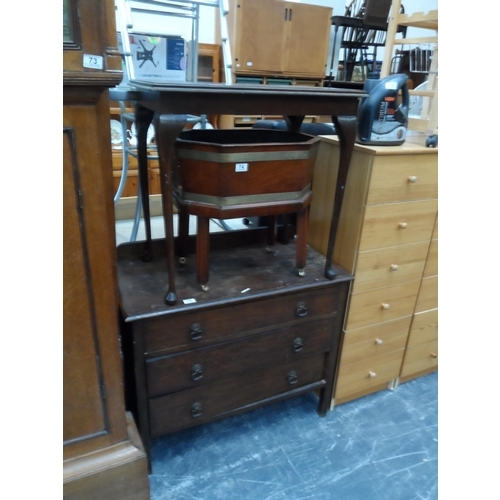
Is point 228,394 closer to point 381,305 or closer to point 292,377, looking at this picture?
point 292,377

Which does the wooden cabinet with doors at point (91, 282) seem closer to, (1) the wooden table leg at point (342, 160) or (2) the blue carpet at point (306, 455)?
(2) the blue carpet at point (306, 455)

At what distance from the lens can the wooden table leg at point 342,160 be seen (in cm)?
112

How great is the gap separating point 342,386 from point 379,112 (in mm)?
1004

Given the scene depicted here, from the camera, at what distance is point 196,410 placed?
126 centimetres

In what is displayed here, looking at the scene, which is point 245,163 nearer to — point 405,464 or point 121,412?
point 121,412

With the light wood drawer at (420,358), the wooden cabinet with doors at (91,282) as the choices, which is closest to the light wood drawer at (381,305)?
the light wood drawer at (420,358)

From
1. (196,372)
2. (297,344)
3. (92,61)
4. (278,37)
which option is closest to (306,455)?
(297,344)

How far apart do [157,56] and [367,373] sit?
1785 millimetres

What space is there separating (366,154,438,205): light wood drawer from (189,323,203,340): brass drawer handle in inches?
25.5

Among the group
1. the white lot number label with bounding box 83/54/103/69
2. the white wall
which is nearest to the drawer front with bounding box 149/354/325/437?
the white lot number label with bounding box 83/54/103/69

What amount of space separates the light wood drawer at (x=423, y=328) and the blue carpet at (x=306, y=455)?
0.26 meters

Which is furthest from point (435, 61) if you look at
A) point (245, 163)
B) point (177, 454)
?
point (177, 454)

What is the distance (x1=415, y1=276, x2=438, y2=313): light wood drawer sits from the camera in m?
1.54

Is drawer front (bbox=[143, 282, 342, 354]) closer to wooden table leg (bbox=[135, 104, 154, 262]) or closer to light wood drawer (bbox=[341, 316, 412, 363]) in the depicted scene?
light wood drawer (bbox=[341, 316, 412, 363])
